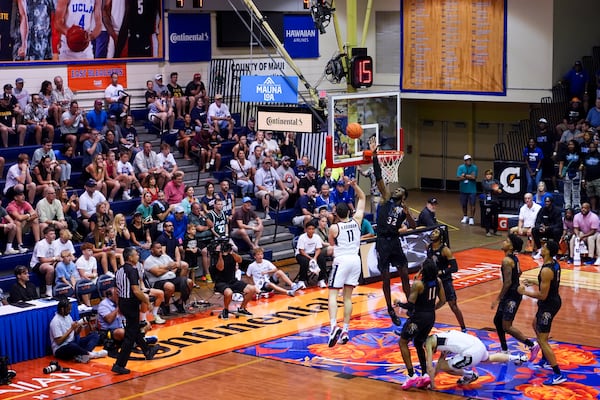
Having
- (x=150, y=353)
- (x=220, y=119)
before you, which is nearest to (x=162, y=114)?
(x=220, y=119)

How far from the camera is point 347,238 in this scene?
14586mm

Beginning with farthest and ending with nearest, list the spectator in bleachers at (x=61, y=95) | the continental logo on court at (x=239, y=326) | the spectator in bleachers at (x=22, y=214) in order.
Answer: the spectator in bleachers at (x=61, y=95)
the spectator in bleachers at (x=22, y=214)
the continental logo on court at (x=239, y=326)

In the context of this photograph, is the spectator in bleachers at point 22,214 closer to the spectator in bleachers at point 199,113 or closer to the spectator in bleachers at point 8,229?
the spectator in bleachers at point 8,229

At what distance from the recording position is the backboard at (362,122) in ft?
65.1

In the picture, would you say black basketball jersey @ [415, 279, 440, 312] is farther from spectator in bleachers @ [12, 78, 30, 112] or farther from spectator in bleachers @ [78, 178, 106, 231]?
spectator in bleachers @ [12, 78, 30, 112]

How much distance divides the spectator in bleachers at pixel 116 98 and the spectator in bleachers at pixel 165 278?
669 centimetres

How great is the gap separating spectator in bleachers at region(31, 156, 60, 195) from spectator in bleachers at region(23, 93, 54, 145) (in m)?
1.45

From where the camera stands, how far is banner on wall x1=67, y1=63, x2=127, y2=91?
82.1ft

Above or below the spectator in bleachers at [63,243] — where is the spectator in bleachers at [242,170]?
above

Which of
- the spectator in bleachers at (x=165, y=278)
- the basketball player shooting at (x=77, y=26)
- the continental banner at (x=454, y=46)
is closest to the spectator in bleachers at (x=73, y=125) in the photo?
the basketball player shooting at (x=77, y=26)

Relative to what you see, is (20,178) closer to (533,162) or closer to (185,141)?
(185,141)

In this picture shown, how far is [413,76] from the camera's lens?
30.7 metres

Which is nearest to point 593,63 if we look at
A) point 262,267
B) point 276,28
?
point 276,28

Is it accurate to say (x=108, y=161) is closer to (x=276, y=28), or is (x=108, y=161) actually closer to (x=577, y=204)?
(x=276, y=28)
